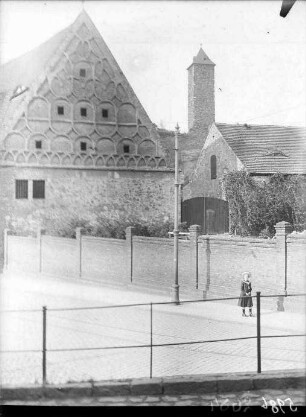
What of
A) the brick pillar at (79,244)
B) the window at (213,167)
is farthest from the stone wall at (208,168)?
the brick pillar at (79,244)

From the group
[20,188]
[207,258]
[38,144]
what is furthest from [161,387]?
[207,258]

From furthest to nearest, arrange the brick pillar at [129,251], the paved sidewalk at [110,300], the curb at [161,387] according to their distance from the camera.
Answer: the brick pillar at [129,251] → the paved sidewalk at [110,300] → the curb at [161,387]

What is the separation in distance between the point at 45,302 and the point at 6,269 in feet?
6.87

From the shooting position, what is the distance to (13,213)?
10.5m

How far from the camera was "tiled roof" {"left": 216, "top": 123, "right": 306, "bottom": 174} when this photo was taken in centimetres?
1001

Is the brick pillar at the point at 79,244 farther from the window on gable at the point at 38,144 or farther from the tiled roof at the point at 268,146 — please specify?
the tiled roof at the point at 268,146

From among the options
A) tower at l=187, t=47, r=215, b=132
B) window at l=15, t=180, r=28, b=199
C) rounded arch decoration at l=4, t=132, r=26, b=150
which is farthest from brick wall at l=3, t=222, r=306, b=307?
tower at l=187, t=47, r=215, b=132

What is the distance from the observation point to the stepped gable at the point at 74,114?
9516 millimetres

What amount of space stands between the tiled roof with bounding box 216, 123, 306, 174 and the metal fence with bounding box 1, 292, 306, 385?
2.77 meters

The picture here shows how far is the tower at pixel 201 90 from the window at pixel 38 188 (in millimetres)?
3152

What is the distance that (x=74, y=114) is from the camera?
9.90 m

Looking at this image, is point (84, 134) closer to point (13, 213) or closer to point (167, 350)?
point (13, 213)

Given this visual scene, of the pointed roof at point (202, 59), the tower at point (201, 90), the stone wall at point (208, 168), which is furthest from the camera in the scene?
the stone wall at point (208, 168)

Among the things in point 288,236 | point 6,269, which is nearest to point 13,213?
point 6,269
